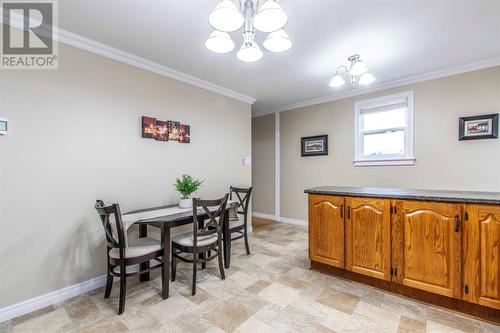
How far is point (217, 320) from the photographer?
186 cm

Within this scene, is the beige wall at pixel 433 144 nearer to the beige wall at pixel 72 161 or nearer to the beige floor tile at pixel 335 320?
the beige floor tile at pixel 335 320

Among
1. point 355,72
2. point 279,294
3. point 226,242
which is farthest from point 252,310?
point 355,72

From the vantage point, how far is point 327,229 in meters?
2.55

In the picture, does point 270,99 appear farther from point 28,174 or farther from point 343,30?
point 28,174

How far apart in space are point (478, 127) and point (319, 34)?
2.50m

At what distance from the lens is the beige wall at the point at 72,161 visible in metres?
1.97

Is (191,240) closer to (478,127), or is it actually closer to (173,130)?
(173,130)

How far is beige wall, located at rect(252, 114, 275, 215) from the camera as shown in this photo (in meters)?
5.34

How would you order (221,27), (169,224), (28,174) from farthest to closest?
(169,224)
(28,174)
(221,27)

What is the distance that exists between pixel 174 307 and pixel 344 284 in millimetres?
1693

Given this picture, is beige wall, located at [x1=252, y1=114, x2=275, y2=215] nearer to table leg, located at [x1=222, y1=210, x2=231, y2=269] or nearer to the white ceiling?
the white ceiling

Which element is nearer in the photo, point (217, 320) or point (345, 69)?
point (217, 320)

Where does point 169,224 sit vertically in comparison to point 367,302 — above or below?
above

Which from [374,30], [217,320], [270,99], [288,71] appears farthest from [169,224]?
[270,99]
